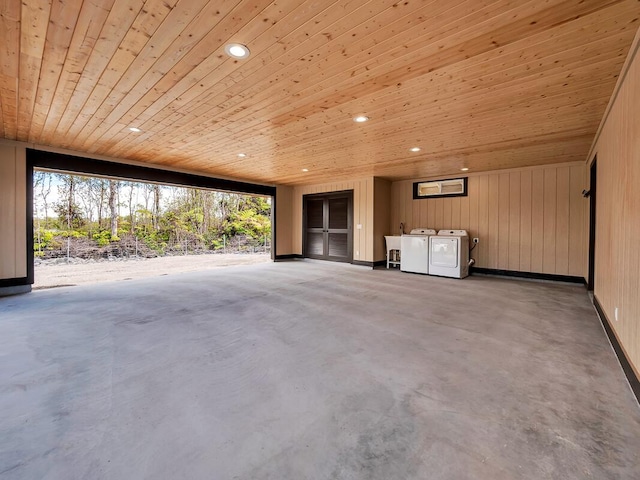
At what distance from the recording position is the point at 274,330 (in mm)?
3072

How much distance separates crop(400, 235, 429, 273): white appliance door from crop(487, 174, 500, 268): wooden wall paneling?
1.42 metres

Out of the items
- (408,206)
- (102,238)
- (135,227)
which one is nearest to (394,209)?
(408,206)

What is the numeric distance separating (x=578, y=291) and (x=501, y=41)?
190 inches

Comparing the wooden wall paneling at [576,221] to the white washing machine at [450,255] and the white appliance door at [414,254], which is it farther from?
the white appliance door at [414,254]

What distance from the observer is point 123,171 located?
19.3ft

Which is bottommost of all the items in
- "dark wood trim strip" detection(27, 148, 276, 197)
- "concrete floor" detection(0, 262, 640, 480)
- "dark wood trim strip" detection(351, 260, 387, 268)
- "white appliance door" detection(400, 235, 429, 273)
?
"concrete floor" detection(0, 262, 640, 480)

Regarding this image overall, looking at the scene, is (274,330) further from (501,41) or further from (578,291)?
(578,291)

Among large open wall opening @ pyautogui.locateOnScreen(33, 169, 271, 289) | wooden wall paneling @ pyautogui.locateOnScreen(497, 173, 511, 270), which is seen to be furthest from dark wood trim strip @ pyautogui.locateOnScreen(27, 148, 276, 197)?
wooden wall paneling @ pyautogui.locateOnScreen(497, 173, 511, 270)

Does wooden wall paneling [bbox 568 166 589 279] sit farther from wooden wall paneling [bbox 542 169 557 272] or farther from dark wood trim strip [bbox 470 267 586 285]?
wooden wall paneling [bbox 542 169 557 272]

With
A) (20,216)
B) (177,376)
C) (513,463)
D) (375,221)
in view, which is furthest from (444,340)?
(20,216)

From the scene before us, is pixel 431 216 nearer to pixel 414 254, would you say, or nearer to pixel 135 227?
pixel 414 254

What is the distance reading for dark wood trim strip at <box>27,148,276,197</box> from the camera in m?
5.02

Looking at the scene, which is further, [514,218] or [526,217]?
[514,218]

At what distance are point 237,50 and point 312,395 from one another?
8.43 feet
